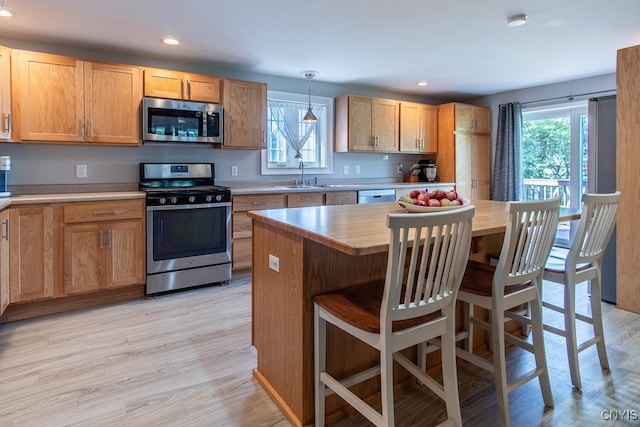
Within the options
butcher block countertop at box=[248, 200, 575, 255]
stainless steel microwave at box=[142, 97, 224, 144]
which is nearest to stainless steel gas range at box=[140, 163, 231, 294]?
stainless steel microwave at box=[142, 97, 224, 144]

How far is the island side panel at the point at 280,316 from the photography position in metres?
1.75

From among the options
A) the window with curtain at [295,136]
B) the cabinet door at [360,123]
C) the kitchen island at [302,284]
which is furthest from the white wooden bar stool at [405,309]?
the cabinet door at [360,123]

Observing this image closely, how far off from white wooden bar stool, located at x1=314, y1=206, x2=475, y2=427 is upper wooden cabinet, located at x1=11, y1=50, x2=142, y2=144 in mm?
2726

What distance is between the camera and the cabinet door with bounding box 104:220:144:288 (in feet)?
10.7

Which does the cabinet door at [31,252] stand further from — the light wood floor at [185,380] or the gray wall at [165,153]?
the gray wall at [165,153]

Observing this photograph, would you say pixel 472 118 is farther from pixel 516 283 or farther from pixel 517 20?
pixel 516 283

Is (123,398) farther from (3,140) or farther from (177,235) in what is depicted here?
(3,140)

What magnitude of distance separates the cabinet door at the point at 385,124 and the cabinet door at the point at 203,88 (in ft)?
6.55

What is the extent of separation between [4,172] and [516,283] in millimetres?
3625

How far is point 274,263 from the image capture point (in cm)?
190

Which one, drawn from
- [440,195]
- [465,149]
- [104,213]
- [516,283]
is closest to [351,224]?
[440,195]

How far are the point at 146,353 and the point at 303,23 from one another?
2.51 meters

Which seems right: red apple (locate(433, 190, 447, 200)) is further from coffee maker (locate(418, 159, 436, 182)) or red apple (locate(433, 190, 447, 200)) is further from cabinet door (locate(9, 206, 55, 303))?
coffee maker (locate(418, 159, 436, 182))

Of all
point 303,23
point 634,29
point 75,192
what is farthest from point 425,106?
point 75,192
